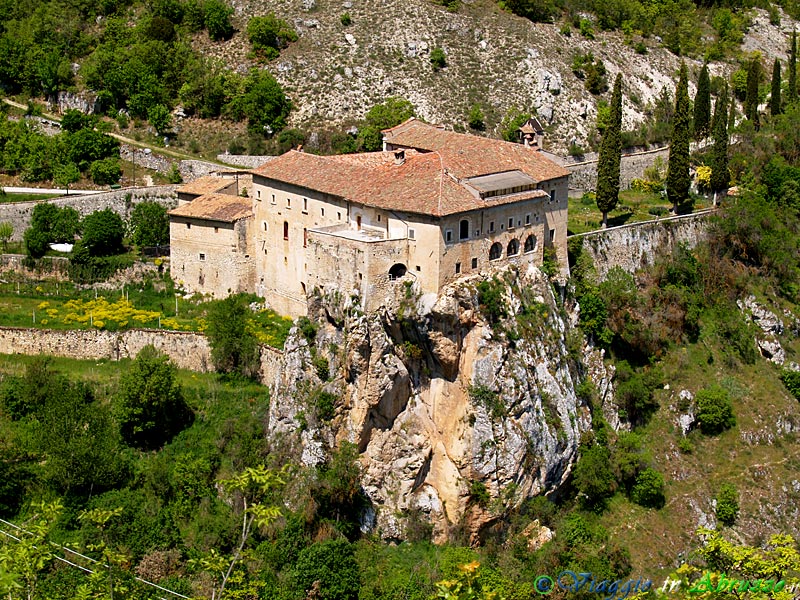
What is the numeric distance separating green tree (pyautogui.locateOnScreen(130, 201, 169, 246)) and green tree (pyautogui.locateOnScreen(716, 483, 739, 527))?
36556mm

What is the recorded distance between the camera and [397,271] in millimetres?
54719

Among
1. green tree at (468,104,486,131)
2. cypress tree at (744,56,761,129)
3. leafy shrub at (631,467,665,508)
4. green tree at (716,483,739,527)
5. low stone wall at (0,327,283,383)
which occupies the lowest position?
green tree at (716,483,739,527)

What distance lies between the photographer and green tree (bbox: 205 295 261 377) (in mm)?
59438

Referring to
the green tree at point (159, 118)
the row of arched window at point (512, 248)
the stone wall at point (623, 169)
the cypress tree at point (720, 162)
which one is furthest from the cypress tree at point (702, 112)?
the green tree at point (159, 118)

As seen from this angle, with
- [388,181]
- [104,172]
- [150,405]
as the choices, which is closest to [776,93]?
[388,181]

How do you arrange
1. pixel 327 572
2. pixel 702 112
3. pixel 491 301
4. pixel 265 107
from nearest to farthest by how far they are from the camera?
pixel 327 572, pixel 491 301, pixel 265 107, pixel 702 112

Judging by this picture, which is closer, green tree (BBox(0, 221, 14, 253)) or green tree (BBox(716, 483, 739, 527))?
green tree (BBox(716, 483, 739, 527))

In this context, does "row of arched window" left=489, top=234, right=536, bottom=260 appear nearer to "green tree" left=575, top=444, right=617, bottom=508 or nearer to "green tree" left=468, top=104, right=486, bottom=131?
"green tree" left=575, top=444, right=617, bottom=508

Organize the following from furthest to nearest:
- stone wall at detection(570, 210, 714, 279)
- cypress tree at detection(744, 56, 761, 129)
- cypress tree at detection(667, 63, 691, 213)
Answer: cypress tree at detection(744, 56, 761, 129)
cypress tree at detection(667, 63, 691, 213)
stone wall at detection(570, 210, 714, 279)

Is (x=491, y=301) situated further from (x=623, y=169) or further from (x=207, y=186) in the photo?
(x=623, y=169)

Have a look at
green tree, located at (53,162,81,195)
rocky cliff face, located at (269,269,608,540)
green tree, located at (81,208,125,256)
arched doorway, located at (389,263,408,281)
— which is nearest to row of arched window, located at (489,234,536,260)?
rocky cliff face, located at (269,269,608,540)

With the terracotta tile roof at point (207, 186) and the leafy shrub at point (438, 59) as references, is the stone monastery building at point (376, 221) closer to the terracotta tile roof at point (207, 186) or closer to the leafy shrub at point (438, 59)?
the terracotta tile roof at point (207, 186)

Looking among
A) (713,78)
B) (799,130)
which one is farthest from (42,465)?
(713,78)

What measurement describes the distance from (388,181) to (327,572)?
19.3m
